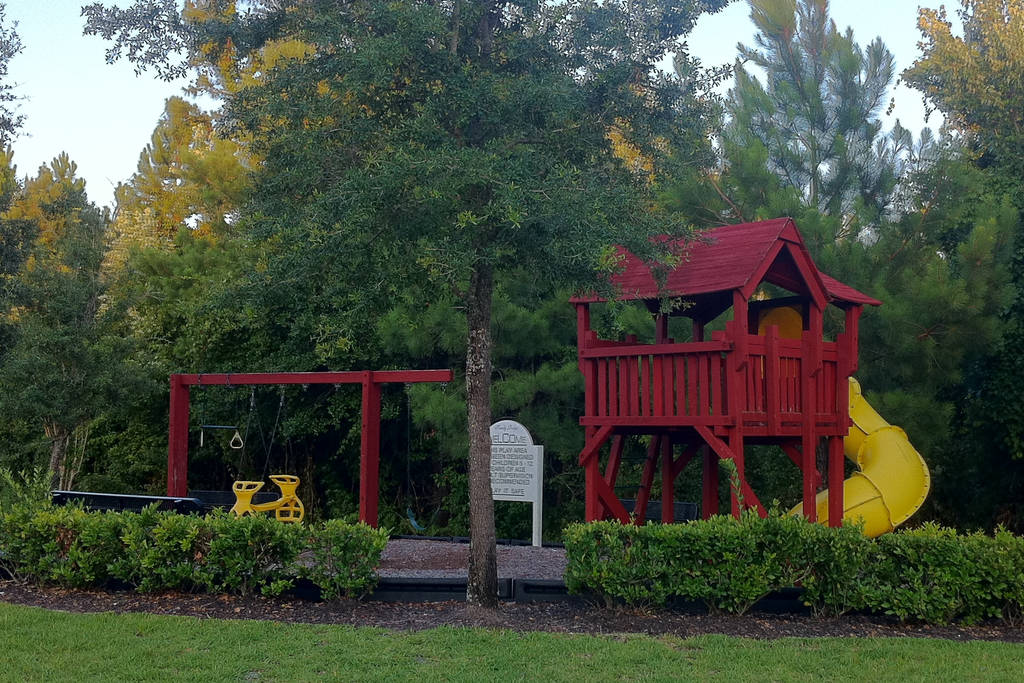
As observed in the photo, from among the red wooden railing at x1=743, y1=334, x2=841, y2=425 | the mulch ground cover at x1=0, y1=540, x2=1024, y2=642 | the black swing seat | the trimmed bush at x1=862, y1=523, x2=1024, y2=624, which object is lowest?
the mulch ground cover at x1=0, y1=540, x2=1024, y2=642

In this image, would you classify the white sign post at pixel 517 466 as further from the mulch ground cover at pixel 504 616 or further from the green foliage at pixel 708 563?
the green foliage at pixel 708 563

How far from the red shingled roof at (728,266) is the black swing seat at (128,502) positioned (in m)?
4.95

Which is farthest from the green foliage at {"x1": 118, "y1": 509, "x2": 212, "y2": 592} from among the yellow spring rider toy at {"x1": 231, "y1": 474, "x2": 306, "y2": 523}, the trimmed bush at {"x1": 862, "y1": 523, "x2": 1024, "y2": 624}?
the trimmed bush at {"x1": 862, "y1": 523, "x2": 1024, "y2": 624}

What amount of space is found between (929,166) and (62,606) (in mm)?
10274

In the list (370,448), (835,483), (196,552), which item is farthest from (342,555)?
(835,483)

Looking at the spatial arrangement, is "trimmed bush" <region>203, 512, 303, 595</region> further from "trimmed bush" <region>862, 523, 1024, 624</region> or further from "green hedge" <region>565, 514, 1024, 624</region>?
"trimmed bush" <region>862, 523, 1024, 624</region>

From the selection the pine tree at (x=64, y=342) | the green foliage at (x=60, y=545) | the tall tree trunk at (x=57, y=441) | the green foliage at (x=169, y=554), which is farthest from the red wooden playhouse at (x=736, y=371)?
the tall tree trunk at (x=57, y=441)

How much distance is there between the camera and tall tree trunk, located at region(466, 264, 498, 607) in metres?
7.45

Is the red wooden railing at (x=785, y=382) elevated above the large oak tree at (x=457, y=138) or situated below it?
below

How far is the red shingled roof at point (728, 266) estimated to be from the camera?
872 cm

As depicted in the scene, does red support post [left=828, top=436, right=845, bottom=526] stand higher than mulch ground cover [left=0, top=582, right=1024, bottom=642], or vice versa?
red support post [left=828, top=436, right=845, bottom=526]

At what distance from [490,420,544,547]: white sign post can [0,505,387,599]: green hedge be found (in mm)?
3916

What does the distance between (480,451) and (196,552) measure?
96.2 inches

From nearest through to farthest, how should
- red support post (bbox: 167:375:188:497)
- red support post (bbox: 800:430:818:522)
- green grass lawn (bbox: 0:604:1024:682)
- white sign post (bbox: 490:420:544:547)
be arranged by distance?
green grass lawn (bbox: 0:604:1024:682)
red support post (bbox: 800:430:818:522)
white sign post (bbox: 490:420:544:547)
red support post (bbox: 167:375:188:497)
